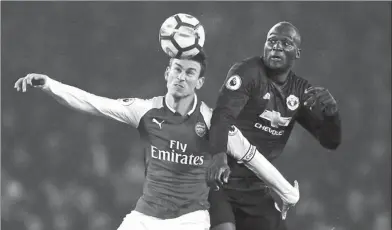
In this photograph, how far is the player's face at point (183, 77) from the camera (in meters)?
3.29

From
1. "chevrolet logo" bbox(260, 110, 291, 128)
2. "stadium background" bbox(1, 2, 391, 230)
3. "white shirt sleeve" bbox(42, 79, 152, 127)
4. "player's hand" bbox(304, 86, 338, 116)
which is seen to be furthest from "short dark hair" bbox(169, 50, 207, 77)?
"stadium background" bbox(1, 2, 391, 230)

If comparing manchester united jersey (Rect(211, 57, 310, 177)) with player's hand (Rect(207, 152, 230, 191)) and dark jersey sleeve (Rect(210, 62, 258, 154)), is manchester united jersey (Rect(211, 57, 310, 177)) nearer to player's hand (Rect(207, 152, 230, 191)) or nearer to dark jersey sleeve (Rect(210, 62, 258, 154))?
dark jersey sleeve (Rect(210, 62, 258, 154))

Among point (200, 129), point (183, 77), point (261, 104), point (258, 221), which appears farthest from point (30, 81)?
point (258, 221)

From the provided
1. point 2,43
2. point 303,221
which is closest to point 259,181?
point 303,221

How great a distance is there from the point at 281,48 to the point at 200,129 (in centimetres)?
58

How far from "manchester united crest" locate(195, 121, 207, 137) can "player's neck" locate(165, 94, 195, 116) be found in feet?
0.25

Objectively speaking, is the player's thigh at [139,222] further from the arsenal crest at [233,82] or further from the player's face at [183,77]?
the arsenal crest at [233,82]

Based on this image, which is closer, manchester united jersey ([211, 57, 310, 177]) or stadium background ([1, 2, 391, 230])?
manchester united jersey ([211, 57, 310, 177])

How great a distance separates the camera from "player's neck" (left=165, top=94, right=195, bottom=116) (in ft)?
10.9

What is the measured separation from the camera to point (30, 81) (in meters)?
2.99

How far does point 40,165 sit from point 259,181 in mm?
1712

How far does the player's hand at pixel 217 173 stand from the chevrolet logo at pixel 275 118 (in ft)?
1.74

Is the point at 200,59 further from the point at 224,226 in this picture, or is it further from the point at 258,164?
the point at 224,226

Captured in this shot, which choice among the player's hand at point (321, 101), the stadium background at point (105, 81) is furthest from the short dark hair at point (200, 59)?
the stadium background at point (105, 81)
